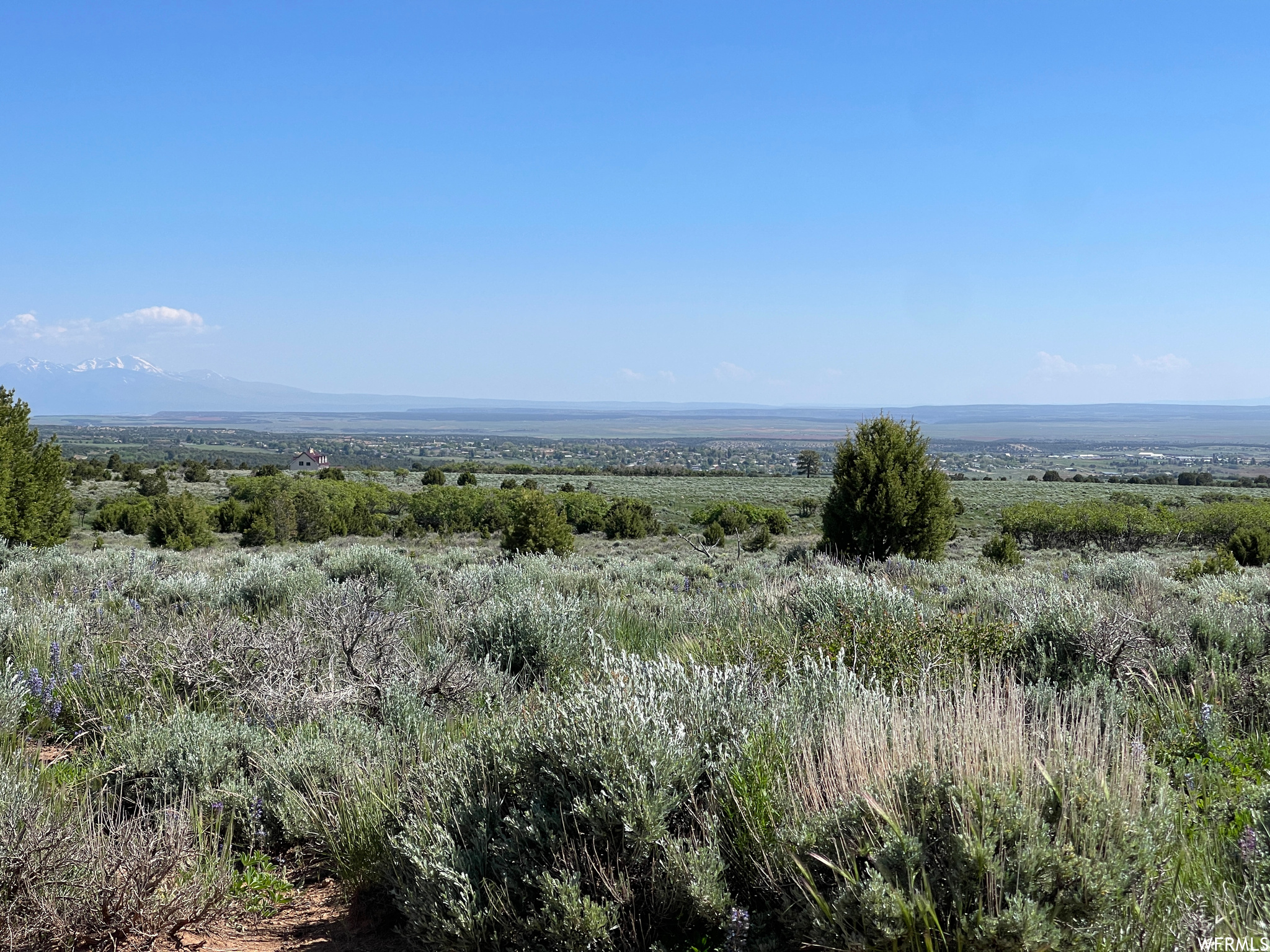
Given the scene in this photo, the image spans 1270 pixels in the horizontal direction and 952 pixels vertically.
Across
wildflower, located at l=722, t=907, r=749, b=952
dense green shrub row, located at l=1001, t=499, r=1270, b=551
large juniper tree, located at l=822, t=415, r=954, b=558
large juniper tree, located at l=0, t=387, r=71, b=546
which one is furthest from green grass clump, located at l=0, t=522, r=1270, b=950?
Answer: dense green shrub row, located at l=1001, t=499, r=1270, b=551

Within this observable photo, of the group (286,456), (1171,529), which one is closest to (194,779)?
(1171,529)

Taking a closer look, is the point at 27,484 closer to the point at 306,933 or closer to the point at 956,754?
the point at 306,933

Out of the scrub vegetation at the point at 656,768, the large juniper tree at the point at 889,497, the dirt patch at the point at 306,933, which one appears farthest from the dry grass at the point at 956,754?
the large juniper tree at the point at 889,497

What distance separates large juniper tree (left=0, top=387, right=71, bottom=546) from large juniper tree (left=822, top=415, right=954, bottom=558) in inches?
614

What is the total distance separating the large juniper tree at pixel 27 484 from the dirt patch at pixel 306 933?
610 inches

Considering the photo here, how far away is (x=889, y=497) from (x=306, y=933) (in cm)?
1332

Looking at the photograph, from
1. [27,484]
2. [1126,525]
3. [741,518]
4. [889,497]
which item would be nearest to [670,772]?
[889,497]

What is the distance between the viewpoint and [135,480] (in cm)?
4438

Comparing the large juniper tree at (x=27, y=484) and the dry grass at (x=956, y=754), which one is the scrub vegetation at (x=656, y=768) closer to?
the dry grass at (x=956, y=754)

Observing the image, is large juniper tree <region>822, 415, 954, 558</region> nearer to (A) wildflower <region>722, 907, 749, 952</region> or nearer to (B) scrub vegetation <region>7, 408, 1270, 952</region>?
(B) scrub vegetation <region>7, 408, 1270, 952</region>

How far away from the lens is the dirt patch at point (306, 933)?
9.58 feet

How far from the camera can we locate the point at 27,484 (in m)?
15.8

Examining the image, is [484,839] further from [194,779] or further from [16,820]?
[194,779]

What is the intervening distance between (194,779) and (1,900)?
48.3 inches
